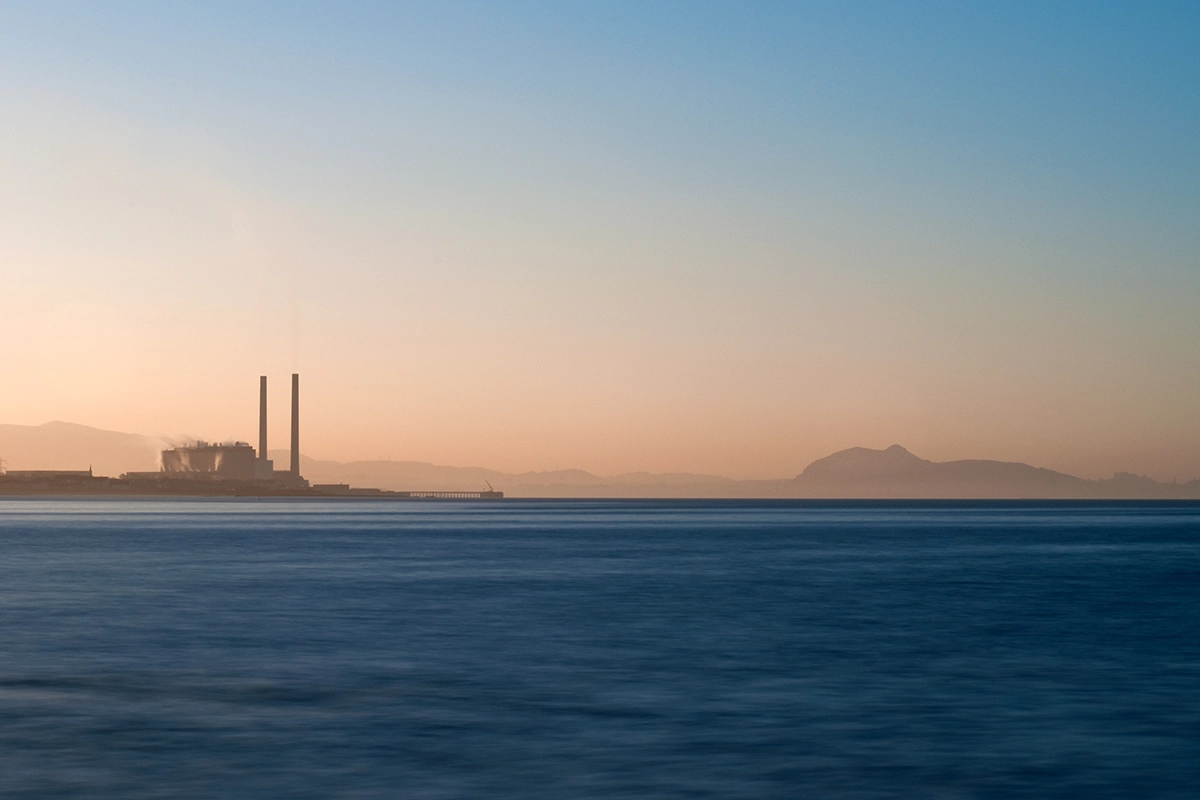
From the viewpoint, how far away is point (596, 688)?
979 inches

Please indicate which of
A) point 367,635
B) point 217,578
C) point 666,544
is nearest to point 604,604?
point 367,635

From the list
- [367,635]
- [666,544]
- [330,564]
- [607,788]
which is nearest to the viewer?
[607,788]

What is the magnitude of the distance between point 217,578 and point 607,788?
42.8m

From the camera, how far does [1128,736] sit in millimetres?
20438

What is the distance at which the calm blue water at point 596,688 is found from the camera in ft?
56.6

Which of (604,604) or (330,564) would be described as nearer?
(604,604)

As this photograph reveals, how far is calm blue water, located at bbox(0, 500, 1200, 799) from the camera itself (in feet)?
56.6

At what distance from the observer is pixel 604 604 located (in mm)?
43594

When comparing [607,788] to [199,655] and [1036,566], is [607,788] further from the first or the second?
[1036,566]

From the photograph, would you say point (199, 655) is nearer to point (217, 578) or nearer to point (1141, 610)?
point (217, 578)

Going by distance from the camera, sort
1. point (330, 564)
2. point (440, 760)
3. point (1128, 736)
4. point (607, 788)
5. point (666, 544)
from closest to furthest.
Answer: point (607, 788) → point (440, 760) → point (1128, 736) → point (330, 564) → point (666, 544)

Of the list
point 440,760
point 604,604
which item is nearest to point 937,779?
point 440,760

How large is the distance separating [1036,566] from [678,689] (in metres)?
Result: 49.4

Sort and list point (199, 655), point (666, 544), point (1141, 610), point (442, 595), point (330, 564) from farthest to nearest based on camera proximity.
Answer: point (666, 544) < point (330, 564) < point (442, 595) < point (1141, 610) < point (199, 655)
